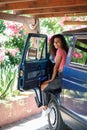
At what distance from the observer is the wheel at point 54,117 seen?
5.96 metres

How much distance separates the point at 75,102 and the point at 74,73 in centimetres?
49

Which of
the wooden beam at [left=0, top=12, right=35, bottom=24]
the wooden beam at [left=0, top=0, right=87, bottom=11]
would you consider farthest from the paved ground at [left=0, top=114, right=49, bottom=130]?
the wooden beam at [left=0, top=0, right=87, bottom=11]

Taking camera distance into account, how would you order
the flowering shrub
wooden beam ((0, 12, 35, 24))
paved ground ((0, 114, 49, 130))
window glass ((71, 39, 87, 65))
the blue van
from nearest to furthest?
the blue van
window glass ((71, 39, 87, 65))
paved ground ((0, 114, 49, 130))
wooden beam ((0, 12, 35, 24))
the flowering shrub

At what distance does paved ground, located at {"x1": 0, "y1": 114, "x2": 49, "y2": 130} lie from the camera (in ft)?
21.8

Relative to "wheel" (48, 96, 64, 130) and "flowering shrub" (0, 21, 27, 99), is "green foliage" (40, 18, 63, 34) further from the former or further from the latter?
"wheel" (48, 96, 64, 130)

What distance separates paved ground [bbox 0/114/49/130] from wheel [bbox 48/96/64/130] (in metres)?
0.42

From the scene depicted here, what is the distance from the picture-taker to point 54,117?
620 centimetres

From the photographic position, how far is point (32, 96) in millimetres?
7590

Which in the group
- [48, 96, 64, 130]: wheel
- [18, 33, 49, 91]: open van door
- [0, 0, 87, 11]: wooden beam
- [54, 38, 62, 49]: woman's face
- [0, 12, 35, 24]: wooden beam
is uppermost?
[0, 0, 87, 11]: wooden beam

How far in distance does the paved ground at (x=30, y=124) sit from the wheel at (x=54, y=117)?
42 cm

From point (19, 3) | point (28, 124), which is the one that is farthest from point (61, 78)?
point (19, 3)

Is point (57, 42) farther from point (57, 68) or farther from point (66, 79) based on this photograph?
point (66, 79)

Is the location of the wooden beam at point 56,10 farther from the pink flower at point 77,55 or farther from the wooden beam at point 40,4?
the pink flower at point 77,55

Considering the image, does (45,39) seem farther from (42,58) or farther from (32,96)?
(32,96)
